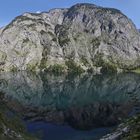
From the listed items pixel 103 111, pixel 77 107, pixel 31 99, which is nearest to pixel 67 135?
pixel 103 111

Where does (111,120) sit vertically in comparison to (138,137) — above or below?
below

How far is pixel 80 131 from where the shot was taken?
292 feet

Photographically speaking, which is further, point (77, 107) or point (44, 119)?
point (77, 107)

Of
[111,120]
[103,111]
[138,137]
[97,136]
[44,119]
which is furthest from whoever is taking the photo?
[103,111]

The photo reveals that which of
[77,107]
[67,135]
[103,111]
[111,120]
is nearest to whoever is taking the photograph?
[67,135]

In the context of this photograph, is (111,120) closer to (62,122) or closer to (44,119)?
(62,122)

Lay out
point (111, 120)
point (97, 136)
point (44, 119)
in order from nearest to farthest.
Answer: point (97, 136), point (111, 120), point (44, 119)

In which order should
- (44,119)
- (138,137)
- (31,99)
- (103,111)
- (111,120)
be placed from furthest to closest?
(31,99)
(103,111)
(44,119)
(111,120)
(138,137)

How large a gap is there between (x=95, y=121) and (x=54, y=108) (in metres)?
34.0

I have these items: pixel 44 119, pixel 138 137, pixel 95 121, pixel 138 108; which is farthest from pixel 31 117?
pixel 138 137

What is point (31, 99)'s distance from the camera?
166m

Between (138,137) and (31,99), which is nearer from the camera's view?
(138,137)

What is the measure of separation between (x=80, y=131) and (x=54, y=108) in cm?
4470

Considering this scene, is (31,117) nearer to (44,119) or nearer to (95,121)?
(44,119)
